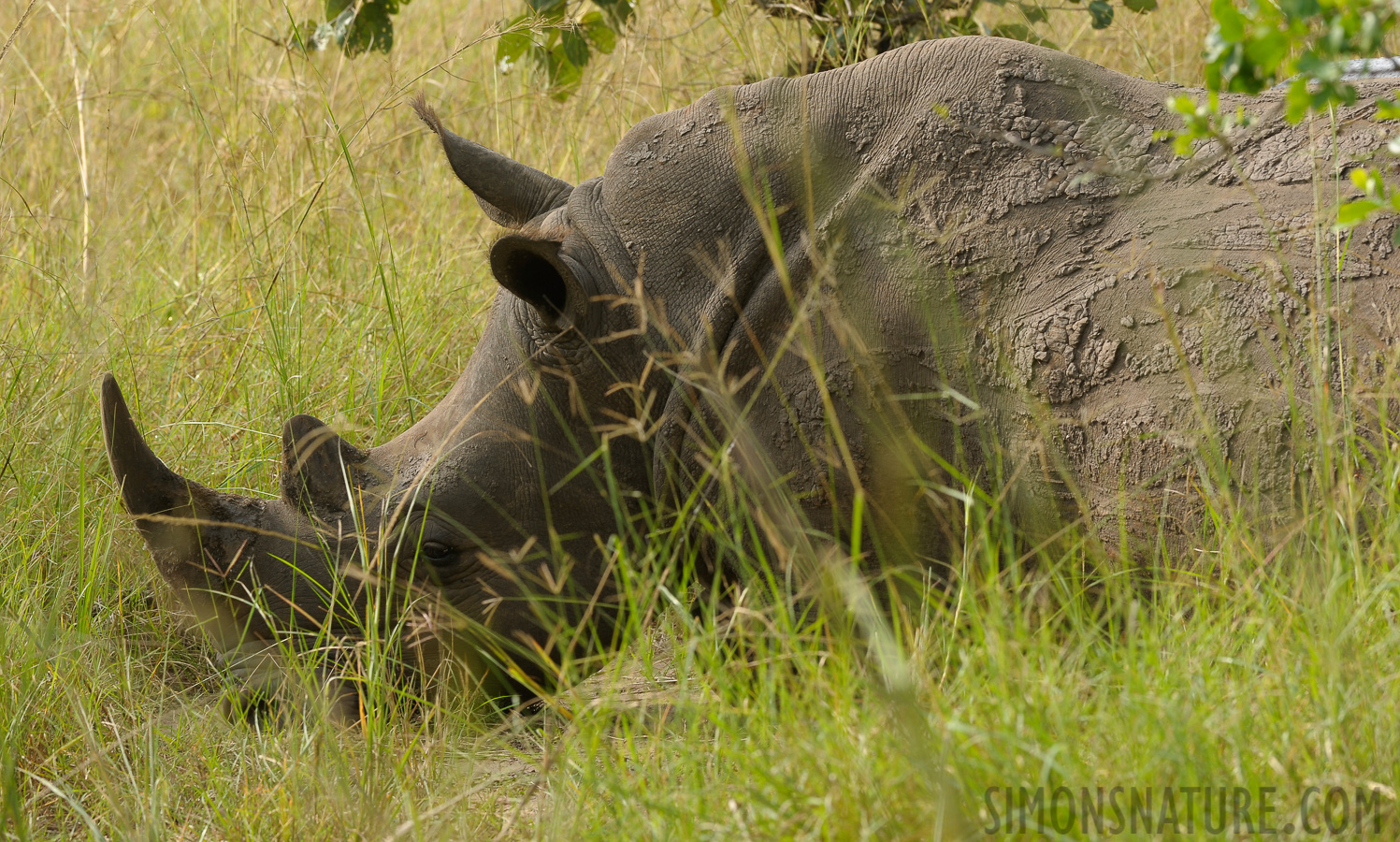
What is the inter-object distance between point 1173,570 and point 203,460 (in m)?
2.63

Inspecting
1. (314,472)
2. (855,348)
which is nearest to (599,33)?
(314,472)

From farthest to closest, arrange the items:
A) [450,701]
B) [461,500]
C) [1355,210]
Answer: [461,500]
[450,701]
[1355,210]

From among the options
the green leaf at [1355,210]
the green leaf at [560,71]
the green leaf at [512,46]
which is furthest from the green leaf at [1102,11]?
the green leaf at [1355,210]

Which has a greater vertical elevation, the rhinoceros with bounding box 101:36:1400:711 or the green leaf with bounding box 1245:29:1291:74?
the green leaf with bounding box 1245:29:1291:74

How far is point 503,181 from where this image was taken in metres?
3.13

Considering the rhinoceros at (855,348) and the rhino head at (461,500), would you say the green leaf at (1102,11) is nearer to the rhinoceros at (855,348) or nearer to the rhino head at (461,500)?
the rhinoceros at (855,348)

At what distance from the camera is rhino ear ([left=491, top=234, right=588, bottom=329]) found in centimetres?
274

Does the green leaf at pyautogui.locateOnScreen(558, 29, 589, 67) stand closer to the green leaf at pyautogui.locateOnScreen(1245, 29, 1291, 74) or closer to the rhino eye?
the rhino eye

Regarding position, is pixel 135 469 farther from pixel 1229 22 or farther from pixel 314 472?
pixel 1229 22

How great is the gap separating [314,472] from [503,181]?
777 millimetres

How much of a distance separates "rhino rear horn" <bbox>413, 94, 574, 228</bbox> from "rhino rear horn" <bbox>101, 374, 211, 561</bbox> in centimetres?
89

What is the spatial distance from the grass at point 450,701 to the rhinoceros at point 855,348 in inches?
7.3

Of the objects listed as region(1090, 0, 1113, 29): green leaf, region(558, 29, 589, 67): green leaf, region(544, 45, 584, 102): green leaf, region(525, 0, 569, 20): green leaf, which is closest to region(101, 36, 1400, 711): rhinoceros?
region(525, 0, 569, 20): green leaf

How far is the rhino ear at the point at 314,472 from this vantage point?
2.98m
